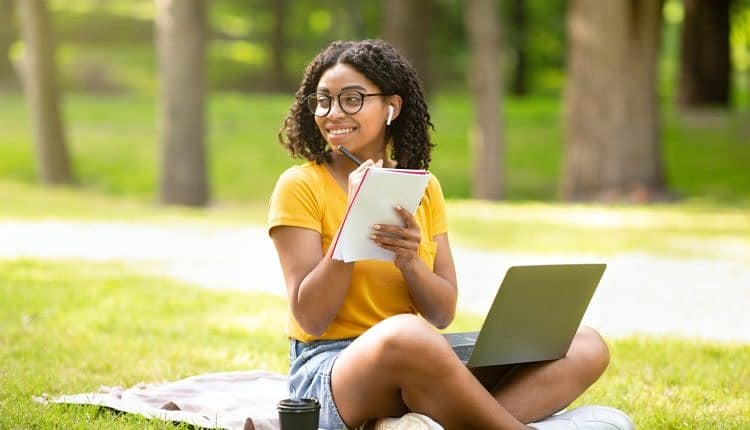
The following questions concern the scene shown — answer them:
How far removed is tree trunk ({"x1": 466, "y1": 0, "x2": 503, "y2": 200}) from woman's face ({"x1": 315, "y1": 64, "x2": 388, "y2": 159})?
40.4 ft

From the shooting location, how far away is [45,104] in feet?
59.3

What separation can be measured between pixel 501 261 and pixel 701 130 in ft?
38.1

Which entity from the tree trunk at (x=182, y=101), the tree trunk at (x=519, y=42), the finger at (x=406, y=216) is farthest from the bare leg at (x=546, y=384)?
the tree trunk at (x=519, y=42)

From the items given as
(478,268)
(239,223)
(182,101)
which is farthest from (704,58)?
(478,268)

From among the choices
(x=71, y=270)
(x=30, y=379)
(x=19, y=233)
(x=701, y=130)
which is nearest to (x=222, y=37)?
(x=701, y=130)

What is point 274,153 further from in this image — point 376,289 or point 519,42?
point 376,289

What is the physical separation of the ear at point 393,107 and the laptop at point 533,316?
0.76 m

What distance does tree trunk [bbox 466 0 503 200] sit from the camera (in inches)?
634

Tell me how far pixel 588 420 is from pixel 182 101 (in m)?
11.8

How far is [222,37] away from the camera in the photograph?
36094mm

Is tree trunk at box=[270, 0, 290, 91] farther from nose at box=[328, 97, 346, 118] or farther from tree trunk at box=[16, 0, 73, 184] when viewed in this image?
nose at box=[328, 97, 346, 118]

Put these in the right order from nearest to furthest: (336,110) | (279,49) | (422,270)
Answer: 1. (422,270)
2. (336,110)
3. (279,49)

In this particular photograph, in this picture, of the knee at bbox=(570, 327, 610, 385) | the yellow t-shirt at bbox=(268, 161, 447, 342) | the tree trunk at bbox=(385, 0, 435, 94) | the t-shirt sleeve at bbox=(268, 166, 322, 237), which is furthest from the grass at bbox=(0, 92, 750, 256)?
the t-shirt sleeve at bbox=(268, 166, 322, 237)

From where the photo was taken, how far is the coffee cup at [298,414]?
3.54m
